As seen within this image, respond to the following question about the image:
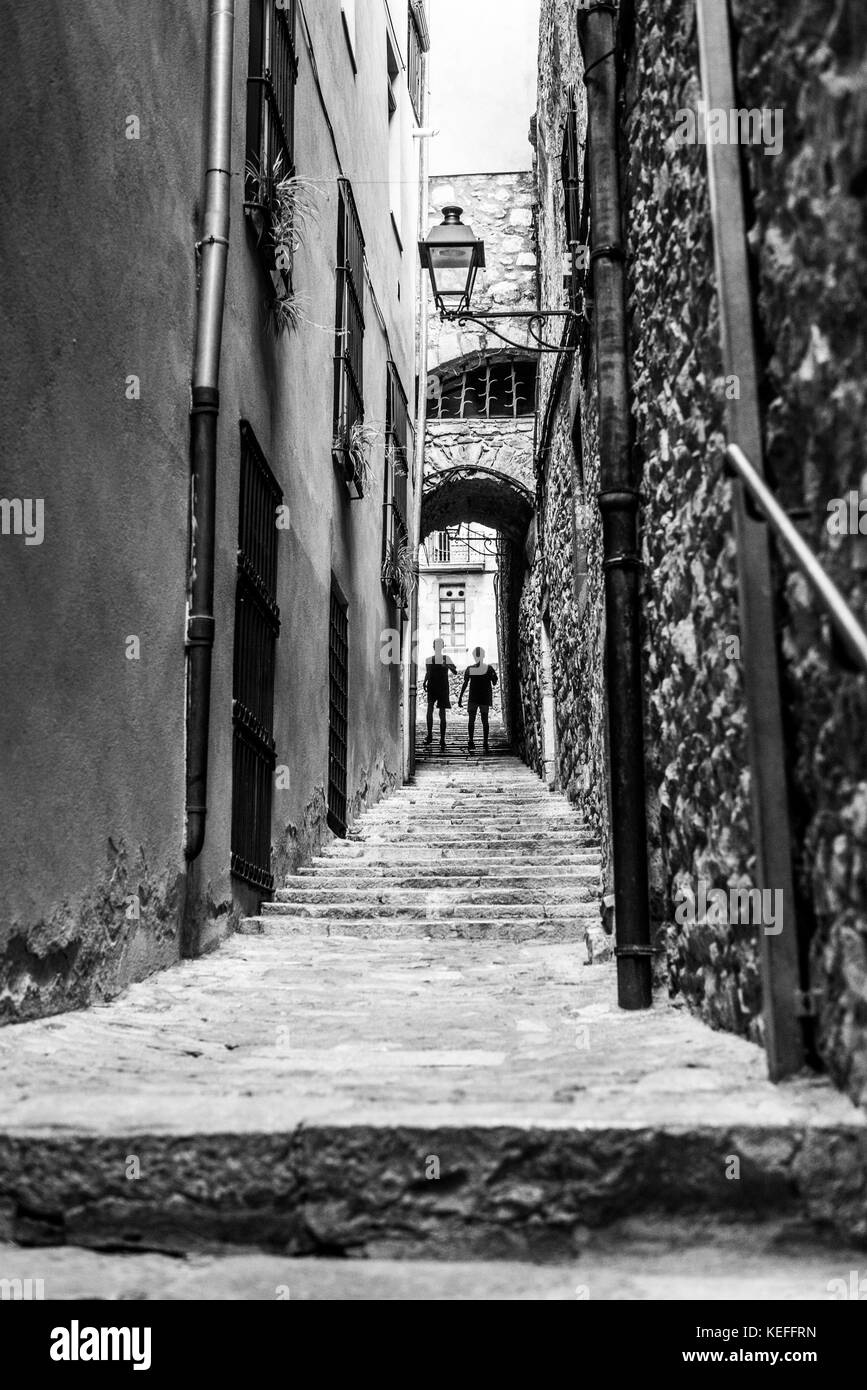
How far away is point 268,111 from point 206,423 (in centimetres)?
210

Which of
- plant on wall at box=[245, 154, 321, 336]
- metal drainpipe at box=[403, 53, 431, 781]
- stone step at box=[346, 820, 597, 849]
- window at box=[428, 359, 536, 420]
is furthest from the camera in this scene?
window at box=[428, 359, 536, 420]

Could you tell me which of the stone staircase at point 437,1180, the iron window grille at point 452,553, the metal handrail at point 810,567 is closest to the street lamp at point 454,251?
the metal handrail at point 810,567

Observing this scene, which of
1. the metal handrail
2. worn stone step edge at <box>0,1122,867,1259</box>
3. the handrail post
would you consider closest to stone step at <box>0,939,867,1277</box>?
worn stone step edge at <box>0,1122,867,1259</box>

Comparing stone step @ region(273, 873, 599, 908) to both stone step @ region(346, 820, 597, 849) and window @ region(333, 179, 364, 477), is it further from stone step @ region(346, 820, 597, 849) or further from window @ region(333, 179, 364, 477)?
window @ region(333, 179, 364, 477)

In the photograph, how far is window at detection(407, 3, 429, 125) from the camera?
13500 mm

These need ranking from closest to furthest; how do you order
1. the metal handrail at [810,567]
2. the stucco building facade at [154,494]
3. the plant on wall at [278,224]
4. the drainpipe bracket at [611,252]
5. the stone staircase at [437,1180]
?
the metal handrail at [810,567] < the stone staircase at [437,1180] < the stucco building facade at [154,494] < the drainpipe bracket at [611,252] < the plant on wall at [278,224]

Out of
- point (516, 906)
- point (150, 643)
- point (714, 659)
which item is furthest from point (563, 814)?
point (714, 659)

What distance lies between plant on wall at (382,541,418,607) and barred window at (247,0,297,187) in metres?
4.67

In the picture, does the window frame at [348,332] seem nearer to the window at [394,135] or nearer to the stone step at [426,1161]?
the window at [394,135]

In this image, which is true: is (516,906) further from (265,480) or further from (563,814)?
(563,814)

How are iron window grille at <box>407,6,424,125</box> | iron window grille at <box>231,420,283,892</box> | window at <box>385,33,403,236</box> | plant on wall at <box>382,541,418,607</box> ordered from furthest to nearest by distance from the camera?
iron window grille at <box>407,6,424,125</box>, window at <box>385,33,403,236</box>, plant on wall at <box>382,541,418,607</box>, iron window grille at <box>231,420,283,892</box>

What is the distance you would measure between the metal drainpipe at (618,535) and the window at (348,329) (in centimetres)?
434

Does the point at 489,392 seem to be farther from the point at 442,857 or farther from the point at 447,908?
the point at 447,908

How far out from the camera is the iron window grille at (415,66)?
528 inches
